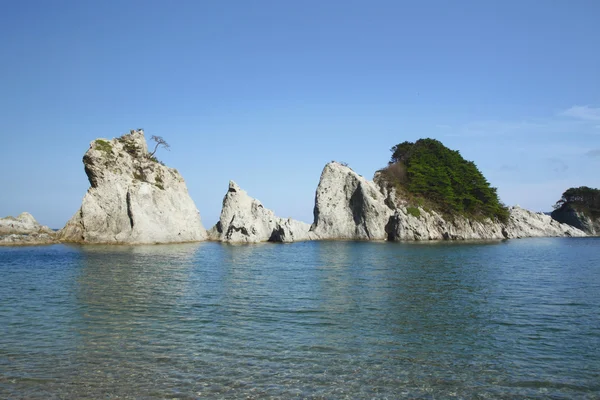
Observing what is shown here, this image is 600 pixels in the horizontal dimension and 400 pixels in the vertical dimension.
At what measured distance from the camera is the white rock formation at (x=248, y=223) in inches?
2982

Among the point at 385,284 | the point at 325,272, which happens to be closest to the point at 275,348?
the point at 385,284

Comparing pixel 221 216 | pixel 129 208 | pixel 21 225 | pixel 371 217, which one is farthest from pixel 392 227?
pixel 21 225

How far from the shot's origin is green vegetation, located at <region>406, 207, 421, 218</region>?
8854 cm

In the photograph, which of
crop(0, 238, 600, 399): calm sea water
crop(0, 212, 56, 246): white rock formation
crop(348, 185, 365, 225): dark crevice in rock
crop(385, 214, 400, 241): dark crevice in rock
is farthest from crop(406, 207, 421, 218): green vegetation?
crop(0, 212, 56, 246): white rock formation

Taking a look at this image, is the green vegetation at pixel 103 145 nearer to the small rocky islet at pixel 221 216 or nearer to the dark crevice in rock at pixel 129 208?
the small rocky islet at pixel 221 216

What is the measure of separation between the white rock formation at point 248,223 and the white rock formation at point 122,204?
869cm

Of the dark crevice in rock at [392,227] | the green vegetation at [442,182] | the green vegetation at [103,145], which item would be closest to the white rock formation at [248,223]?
the dark crevice in rock at [392,227]

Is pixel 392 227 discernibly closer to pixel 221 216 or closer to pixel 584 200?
pixel 221 216

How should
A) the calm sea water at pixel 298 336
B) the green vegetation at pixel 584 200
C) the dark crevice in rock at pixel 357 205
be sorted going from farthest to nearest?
1. the green vegetation at pixel 584 200
2. the dark crevice in rock at pixel 357 205
3. the calm sea water at pixel 298 336

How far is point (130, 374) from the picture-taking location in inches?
505

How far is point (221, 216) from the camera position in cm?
8206

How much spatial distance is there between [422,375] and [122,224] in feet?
204

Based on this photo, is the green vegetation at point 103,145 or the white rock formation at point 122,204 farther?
the green vegetation at point 103,145

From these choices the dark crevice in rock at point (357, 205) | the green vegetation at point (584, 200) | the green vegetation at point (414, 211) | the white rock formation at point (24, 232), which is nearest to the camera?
the white rock formation at point (24, 232)
